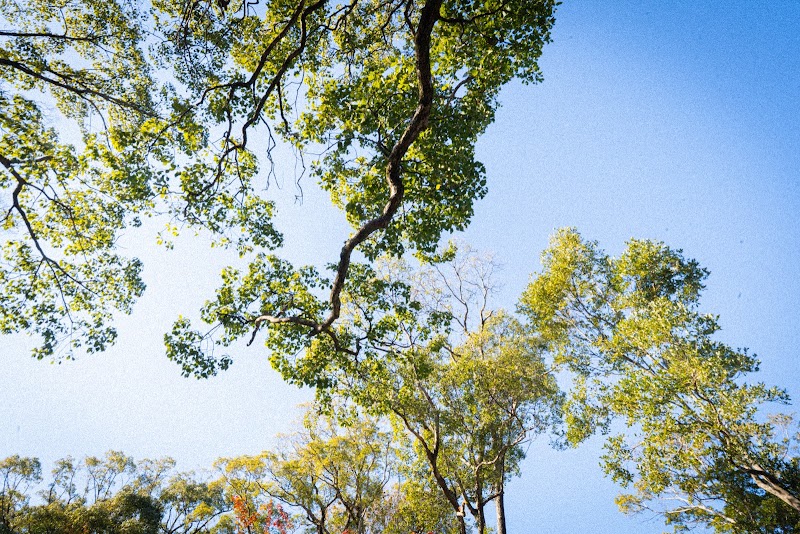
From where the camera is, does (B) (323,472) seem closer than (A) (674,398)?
No

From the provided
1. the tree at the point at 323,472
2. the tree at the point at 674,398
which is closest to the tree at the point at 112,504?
the tree at the point at 323,472

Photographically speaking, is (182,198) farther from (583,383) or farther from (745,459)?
(745,459)

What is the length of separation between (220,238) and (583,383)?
→ 12.7m

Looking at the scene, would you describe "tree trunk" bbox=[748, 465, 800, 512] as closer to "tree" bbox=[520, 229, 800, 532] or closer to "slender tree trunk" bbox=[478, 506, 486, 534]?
"tree" bbox=[520, 229, 800, 532]

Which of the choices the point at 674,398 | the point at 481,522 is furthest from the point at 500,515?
the point at 674,398

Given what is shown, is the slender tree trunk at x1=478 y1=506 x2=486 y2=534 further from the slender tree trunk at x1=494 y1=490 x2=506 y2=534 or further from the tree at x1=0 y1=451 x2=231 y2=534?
the tree at x1=0 y1=451 x2=231 y2=534

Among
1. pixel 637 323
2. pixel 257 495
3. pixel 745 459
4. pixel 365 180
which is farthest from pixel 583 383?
pixel 257 495

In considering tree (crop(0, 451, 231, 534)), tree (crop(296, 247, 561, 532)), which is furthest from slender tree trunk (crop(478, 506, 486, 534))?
tree (crop(0, 451, 231, 534))

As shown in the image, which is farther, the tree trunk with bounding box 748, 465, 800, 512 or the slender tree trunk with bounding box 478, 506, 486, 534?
the slender tree trunk with bounding box 478, 506, 486, 534

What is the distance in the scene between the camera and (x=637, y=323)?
1246cm

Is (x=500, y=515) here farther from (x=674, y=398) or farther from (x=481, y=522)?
(x=674, y=398)

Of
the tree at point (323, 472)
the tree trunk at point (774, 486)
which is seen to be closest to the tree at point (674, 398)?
the tree trunk at point (774, 486)

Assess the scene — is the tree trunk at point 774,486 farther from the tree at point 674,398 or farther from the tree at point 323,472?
the tree at point 323,472

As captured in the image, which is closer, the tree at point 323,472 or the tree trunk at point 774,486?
the tree trunk at point 774,486
